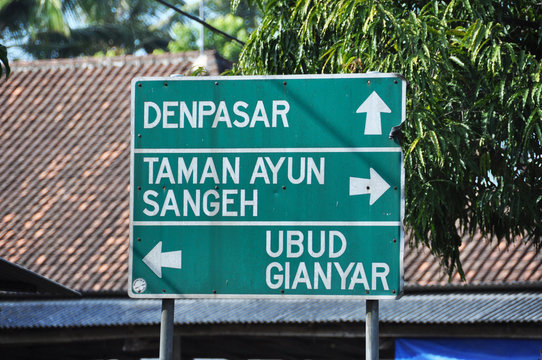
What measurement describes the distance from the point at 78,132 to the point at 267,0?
24.7 feet

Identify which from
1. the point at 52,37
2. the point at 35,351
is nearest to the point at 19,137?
the point at 35,351

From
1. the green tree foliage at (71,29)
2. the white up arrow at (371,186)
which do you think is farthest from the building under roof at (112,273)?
Result: the green tree foliage at (71,29)

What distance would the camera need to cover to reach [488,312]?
11.0m

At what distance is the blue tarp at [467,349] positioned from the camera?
10891 mm

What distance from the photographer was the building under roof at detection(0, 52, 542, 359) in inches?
449

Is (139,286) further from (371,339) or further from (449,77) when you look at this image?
(449,77)

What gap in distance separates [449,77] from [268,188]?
3.85m

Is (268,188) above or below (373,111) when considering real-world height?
below

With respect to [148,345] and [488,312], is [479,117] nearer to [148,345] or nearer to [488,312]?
[488,312]


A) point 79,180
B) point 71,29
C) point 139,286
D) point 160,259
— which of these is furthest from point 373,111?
point 71,29

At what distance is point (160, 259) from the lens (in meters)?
3.84

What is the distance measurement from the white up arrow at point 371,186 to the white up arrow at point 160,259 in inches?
27.9

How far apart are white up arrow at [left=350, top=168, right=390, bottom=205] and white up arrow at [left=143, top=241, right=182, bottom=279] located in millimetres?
709

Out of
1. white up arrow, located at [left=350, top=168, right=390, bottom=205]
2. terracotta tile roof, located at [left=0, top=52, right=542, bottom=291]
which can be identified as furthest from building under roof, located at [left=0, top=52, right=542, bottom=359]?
white up arrow, located at [left=350, top=168, right=390, bottom=205]
